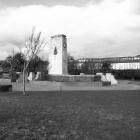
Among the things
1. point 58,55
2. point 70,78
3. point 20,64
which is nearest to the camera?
point 70,78

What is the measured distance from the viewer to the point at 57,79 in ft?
76.5

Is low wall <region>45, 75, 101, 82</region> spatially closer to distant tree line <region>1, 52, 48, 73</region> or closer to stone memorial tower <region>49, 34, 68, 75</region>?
stone memorial tower <region>49, 34, 68, 75</region>

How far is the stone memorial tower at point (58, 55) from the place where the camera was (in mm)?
24703

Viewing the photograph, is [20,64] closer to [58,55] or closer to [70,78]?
[58,55]

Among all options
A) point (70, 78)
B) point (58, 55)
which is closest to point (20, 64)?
point (58, 55)

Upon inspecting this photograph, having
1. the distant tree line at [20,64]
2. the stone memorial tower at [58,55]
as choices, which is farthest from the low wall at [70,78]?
the distant tree line at [20,64]

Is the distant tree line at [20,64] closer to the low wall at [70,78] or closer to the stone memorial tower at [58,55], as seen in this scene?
the stone memorial tower at [58,55]

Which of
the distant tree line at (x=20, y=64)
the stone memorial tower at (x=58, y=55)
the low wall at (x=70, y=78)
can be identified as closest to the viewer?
the low wall at (x=70, y=78)

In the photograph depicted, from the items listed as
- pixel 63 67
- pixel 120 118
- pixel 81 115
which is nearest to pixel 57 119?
pixel 81 115

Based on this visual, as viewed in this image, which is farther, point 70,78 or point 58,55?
point 58,55

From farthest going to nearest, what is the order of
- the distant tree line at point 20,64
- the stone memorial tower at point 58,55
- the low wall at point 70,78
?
1. the distant tree line at point 20,64
2. the stone memorial tower at point 58,55
3. the low wall at point 70,78

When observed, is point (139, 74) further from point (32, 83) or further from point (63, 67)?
point (32, 83)

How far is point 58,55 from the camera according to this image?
979 inches

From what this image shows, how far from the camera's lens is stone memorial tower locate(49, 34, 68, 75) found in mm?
24703
